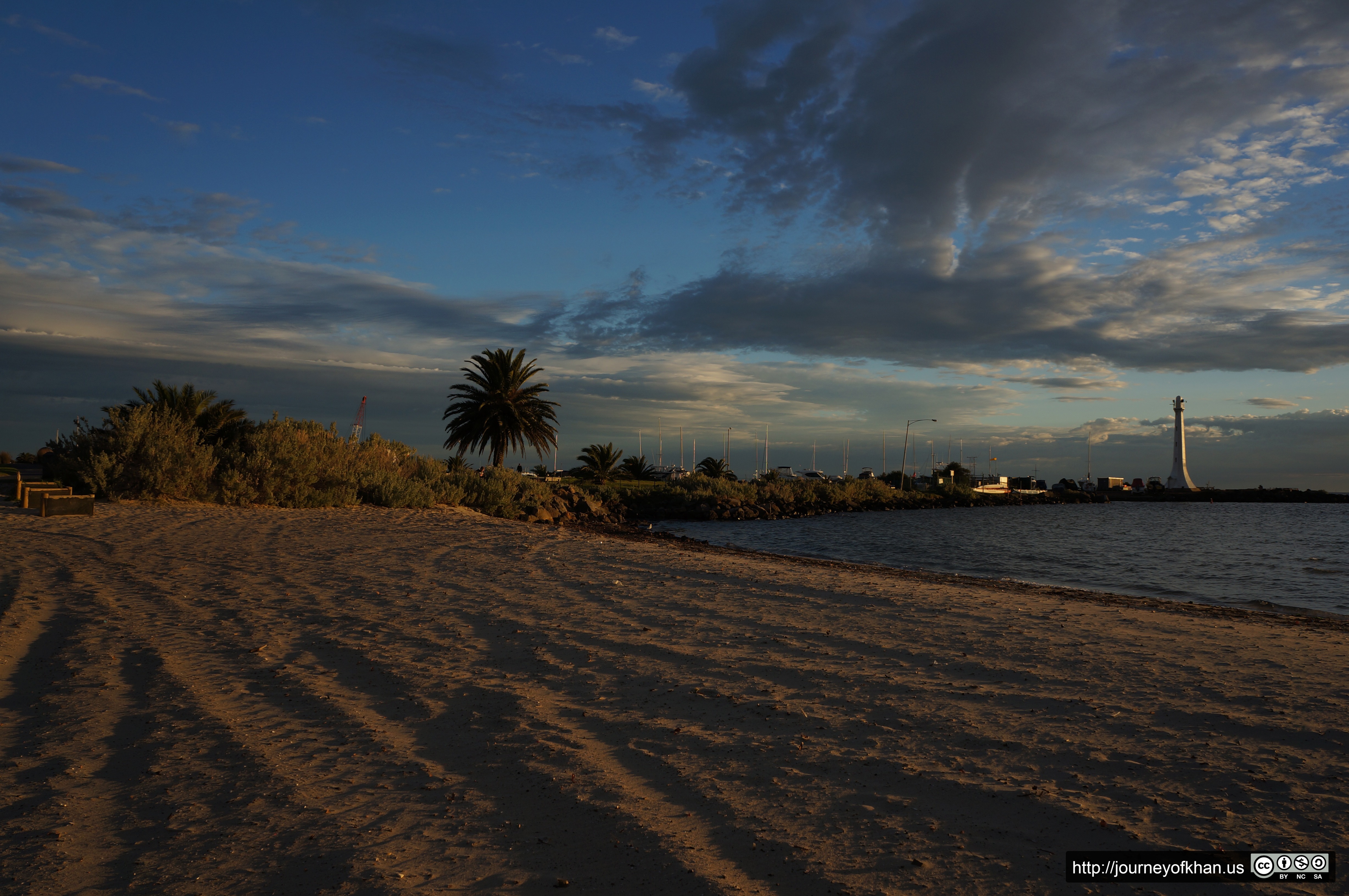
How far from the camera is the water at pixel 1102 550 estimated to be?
56.5ft

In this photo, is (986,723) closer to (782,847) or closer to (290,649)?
(782,847)

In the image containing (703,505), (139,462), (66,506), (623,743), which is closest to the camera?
(623,743)

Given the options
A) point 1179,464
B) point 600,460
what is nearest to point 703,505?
point 600,460

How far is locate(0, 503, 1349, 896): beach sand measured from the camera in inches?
125

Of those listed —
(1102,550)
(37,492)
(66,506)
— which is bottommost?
(1102,550)

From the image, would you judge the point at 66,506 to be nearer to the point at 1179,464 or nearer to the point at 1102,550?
the point at 1102,550

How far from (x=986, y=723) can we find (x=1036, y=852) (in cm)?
172

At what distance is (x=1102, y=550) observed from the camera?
28438 millimetres

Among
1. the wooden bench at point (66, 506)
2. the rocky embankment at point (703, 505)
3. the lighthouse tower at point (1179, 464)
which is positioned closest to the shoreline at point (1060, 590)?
the rocky embankment at point (703, 505)

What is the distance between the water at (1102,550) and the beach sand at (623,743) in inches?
377

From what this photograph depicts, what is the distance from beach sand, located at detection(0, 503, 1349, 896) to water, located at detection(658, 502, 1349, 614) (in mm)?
9577

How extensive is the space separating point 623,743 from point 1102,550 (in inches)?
1165

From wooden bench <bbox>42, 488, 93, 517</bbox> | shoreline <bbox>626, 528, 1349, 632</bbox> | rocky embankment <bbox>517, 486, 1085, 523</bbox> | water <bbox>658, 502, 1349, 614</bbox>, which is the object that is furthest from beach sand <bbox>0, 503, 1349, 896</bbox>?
rocky embankment <bbox>517, 486, 1085, 523</bbox>

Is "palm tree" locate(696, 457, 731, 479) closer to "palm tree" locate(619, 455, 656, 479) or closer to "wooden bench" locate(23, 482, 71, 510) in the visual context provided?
"palm tree" locate(619, 455, 656, 479)
